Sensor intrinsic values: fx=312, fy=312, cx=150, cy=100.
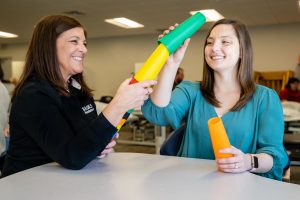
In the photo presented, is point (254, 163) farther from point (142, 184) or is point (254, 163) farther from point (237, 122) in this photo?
point (142, 184)

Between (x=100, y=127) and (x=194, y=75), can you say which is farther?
(x=194, y=75)

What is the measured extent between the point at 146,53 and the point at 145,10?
3467 mm

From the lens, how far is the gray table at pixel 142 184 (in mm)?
866

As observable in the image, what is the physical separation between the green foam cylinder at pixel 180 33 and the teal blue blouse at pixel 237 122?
1.14 ft

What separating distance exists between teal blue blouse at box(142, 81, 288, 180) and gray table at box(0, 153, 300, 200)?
10.9 inches

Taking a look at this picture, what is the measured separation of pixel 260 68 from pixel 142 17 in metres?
3.48

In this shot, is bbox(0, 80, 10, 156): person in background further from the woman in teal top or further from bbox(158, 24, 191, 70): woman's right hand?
bbox(158, 24, 191, 70): woman's right hand

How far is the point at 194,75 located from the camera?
9.10 meters

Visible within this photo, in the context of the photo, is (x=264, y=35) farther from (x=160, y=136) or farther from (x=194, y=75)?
(x=160, y=136)

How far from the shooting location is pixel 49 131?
110 cm

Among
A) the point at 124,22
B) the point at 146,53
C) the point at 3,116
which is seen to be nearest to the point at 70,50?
the point at 3,116

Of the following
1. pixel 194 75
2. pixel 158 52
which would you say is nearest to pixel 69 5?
pixel 194 75

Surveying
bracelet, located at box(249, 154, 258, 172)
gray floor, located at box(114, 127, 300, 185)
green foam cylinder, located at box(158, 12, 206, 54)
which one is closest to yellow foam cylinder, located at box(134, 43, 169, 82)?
green foam cylinder, located at box(158, 12, 206, 54)

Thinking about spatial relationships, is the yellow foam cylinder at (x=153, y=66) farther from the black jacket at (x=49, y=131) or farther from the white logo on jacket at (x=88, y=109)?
the white logo on jacket at (x=88, y=109)
